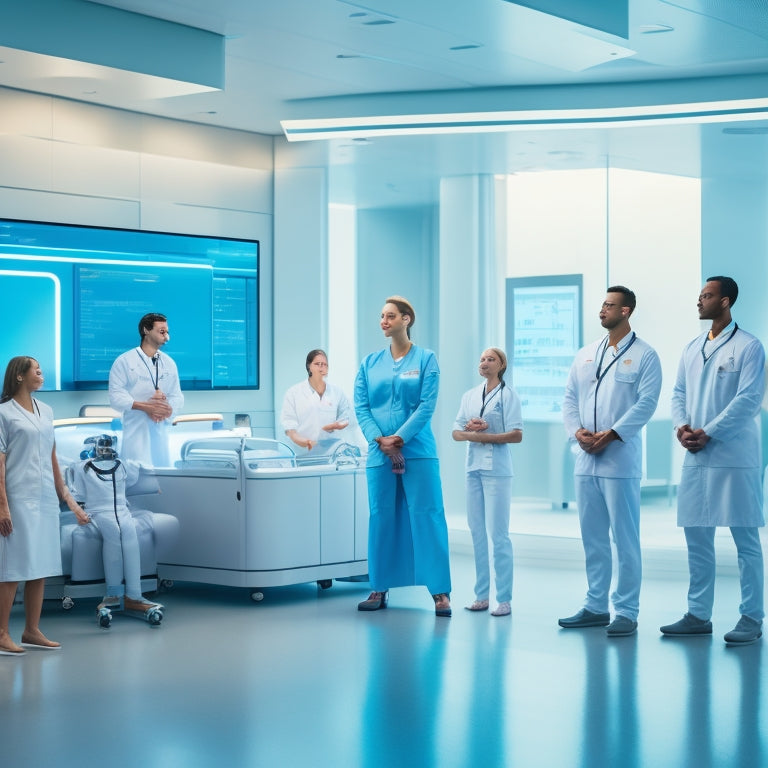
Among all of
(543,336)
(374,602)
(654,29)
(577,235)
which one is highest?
(654,29)

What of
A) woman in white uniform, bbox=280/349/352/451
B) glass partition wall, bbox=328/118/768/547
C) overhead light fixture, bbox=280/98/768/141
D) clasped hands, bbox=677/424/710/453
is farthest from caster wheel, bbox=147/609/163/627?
overhead light fixture, bbox=280/98/768/141

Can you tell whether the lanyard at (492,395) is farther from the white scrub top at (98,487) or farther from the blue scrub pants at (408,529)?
the white scrub top at (98,487)

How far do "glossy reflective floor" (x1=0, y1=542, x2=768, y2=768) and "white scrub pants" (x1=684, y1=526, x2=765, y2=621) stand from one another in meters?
0.23

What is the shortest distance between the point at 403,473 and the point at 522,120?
3.20 m

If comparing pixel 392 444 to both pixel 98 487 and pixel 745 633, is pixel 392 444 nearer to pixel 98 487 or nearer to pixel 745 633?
pixel 98 487

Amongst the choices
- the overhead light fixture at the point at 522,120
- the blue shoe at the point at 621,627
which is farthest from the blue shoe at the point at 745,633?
the overhead light fixture at the point at 522,120

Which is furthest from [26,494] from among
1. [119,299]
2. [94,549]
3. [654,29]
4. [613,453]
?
[654,29]

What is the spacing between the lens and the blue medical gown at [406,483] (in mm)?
6930

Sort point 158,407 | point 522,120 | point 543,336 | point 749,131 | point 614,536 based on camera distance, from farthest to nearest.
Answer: point 543,336 → point 522,120 → point 749,131 → point 158,407 → point 614,536

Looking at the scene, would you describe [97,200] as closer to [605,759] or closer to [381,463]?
[381,463]

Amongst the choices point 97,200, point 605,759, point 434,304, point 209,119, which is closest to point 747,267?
point 434,304

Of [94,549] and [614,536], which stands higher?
[614,536]

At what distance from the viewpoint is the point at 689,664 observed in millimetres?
5668

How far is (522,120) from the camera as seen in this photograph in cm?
859
